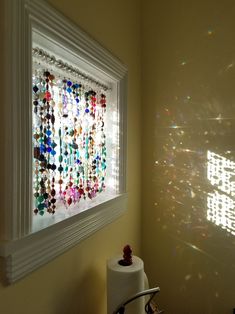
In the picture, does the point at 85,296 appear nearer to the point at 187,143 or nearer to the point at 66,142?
the point at 66,142

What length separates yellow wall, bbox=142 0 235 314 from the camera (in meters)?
1.67

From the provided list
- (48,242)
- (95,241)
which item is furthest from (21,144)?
(95,241)

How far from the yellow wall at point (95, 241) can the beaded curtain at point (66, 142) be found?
224 millimetres

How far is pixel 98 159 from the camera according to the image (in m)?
1.44

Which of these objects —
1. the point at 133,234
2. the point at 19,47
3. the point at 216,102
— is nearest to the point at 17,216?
the point at 19,47

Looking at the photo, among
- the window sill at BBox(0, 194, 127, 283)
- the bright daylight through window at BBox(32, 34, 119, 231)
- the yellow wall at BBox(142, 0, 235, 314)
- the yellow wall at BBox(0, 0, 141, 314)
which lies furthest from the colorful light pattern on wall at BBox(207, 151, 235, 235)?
the window sill at BBox(0, 194, 127, 283)

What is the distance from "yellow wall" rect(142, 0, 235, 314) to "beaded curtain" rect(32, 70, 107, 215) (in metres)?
0.49

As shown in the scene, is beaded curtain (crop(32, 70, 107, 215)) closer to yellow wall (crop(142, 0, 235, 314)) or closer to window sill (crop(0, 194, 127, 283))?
window sill (crop(0, 194, 127, 283))

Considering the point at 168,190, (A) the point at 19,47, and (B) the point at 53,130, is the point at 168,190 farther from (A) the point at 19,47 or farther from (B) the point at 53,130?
(A) the point at 19,47

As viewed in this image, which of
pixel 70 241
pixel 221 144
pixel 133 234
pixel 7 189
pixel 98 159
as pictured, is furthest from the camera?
pixel 133 234

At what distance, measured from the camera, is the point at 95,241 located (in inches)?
51.4

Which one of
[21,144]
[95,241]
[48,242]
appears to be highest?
[21,144]

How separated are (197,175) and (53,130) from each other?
101cm

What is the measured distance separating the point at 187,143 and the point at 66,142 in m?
0.87
